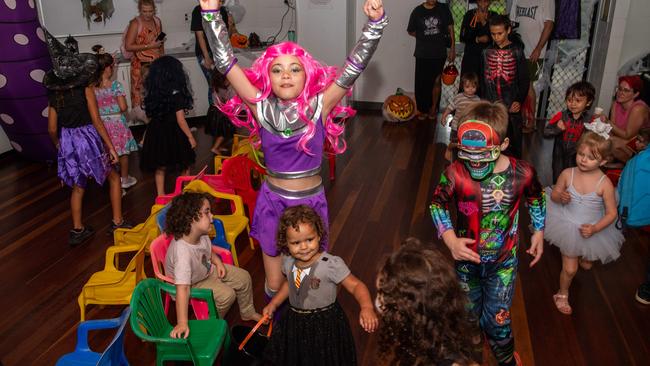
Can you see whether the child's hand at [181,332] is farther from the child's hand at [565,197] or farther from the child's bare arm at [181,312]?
the child's hand at [565,197]

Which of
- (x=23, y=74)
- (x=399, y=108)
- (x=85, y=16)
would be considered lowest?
(x=399, y=108)

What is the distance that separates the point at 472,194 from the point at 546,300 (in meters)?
1.60

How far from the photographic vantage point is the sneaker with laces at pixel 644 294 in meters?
3.62

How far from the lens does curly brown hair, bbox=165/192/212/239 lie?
294cm

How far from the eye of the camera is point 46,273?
414cm

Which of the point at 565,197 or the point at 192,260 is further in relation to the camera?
the point at 565,197

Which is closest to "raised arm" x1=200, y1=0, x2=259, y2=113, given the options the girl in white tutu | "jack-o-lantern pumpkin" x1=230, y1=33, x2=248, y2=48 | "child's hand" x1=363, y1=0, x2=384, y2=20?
"child's hand" x1=363, y1=0, x2=384, y2=20

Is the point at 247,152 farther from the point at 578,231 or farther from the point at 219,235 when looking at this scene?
the point at 578,231

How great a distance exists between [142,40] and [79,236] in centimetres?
307

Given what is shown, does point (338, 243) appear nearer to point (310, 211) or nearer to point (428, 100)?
point (310, 211)

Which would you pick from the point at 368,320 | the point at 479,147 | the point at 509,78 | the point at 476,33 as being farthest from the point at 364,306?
the point at 476,33

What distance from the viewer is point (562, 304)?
3594 mm

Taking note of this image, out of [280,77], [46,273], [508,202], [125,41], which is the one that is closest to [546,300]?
[508,202]

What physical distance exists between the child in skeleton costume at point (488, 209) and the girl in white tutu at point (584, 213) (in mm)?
976
